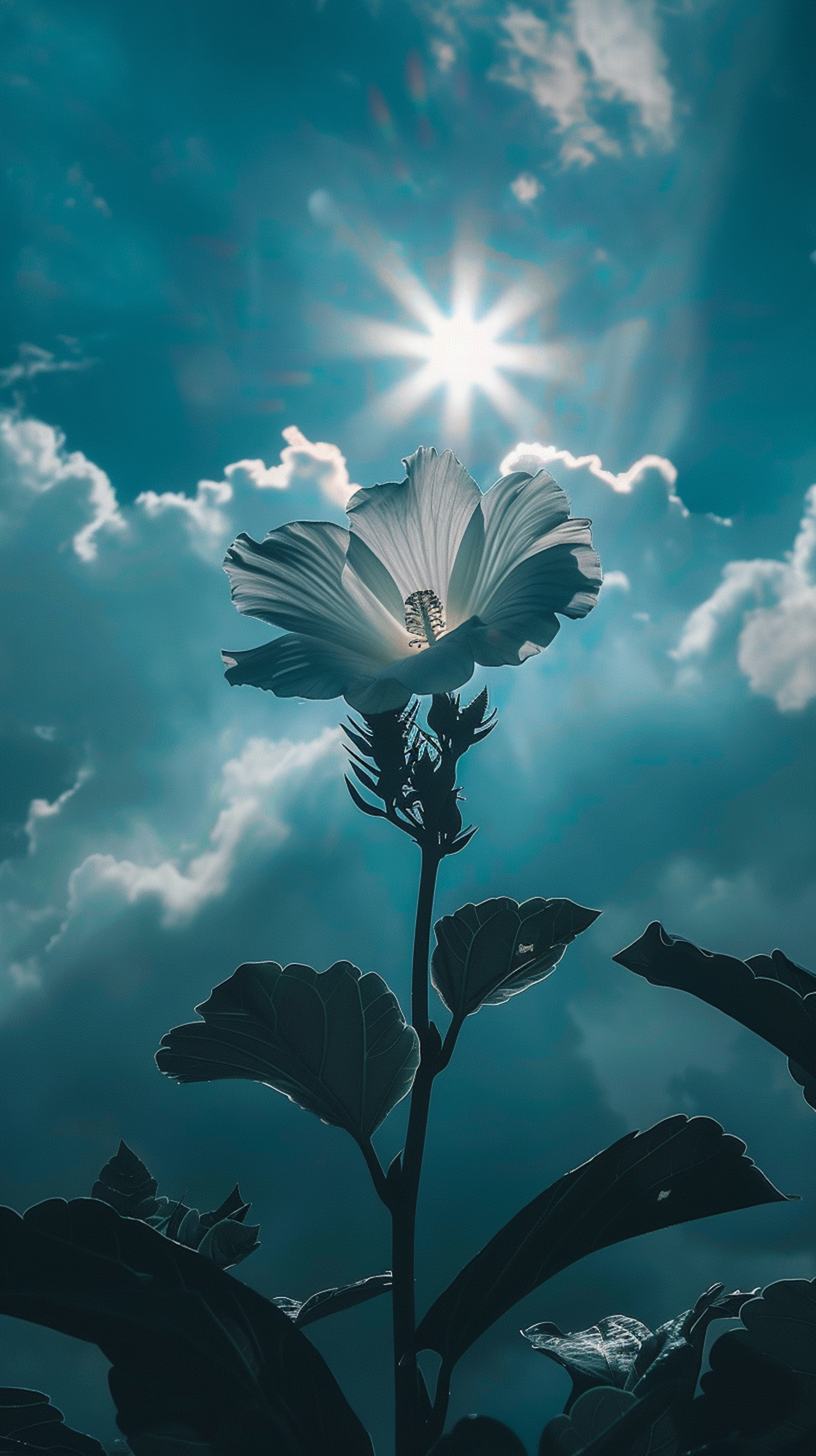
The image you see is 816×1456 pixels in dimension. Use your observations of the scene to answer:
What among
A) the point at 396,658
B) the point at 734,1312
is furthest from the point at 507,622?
the point at 734,1312

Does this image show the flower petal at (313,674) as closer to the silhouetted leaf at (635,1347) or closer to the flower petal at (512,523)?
the flower petal at (512,523)

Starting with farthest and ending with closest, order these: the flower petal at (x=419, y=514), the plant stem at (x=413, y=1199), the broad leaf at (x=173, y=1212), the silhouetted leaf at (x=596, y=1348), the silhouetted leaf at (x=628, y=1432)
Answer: the flower petal at (x=419, y=514) → the broad leaf at (x=173, y=1212) → the silhouetted leaf at (x=596, y=1348) → the plant stem at (x=413, y=1199) → the silhouetted leaf at (x=628, y=1432)

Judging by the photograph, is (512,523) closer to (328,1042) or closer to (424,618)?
(424,618)

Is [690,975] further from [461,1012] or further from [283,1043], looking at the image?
[283,1043]

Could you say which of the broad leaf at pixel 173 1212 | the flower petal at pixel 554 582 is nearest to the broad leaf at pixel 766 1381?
the broad leaf at pixel 173 1212

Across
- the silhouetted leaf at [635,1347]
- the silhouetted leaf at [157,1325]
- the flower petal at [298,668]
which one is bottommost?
the silhouetted leaf at [635,1347]

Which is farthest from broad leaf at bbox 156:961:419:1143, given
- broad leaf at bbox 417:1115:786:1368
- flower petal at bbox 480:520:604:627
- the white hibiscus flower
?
flower petal at bbox 480:520:604:627

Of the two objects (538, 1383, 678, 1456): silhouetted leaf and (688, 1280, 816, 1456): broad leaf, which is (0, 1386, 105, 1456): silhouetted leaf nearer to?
(538, 1383, 678, 1456): silhouetted leaf
